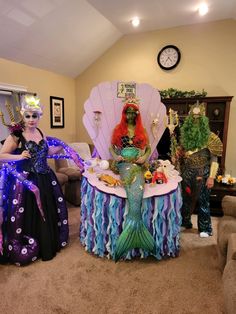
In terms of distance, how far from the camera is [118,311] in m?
1.58

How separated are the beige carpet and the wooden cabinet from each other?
1859 mm

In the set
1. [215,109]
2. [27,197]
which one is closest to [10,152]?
[27,197]

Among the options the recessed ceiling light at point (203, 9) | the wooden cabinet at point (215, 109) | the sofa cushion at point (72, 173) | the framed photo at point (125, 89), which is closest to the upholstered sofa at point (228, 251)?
the framed photo at point (125, 89)

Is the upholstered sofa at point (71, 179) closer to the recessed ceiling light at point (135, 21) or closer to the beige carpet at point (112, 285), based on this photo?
the beige carpet at point (112, 285)

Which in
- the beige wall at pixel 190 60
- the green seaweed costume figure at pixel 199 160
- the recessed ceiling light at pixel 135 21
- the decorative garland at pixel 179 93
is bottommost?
the green seaweed costume figure at pixel 199 160

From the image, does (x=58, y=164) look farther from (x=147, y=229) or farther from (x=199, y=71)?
(x=199, y=71)

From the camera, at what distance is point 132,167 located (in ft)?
7.07

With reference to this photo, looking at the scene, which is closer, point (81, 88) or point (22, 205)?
point (22, 205)

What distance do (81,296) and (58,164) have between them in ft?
7.38

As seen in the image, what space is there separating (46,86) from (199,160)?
271 centimetres

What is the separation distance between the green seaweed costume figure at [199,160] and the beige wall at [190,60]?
146cm

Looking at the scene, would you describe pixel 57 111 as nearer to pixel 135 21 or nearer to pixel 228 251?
pixel 135 21

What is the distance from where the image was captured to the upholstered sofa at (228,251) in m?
1.25

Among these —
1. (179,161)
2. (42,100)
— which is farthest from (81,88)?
(179,161)
